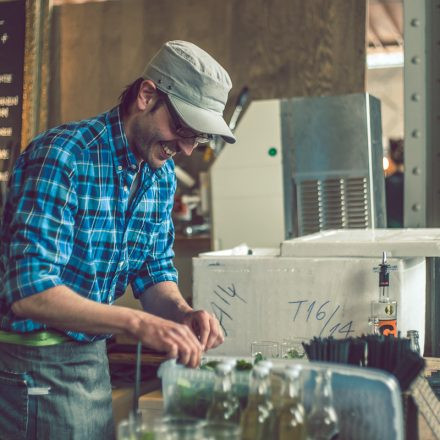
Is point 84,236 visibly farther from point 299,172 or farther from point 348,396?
point 299,172

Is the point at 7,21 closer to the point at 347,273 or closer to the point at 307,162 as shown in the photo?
the point at 307,162

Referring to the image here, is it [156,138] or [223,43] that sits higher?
[223,43]

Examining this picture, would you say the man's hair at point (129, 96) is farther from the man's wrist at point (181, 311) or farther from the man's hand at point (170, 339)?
the man's hand at point (170, 339)

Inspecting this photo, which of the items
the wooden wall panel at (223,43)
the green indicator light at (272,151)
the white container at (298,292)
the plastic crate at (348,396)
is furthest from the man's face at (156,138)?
the wooden wall panel at (223,43)

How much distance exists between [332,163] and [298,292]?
173cm

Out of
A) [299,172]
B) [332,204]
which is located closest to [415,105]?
[332,204]

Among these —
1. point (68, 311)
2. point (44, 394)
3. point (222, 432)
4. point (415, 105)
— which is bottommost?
point (44, 394)

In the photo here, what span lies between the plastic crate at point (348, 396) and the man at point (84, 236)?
0.29m

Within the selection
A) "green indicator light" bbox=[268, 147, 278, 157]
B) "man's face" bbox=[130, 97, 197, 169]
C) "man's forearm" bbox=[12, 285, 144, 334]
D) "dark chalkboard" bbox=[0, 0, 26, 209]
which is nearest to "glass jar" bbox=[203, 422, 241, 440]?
"man's forearm" bbox=[12, 285, 144, 334]

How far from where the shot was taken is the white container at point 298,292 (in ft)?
6.59

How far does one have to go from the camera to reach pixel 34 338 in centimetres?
176

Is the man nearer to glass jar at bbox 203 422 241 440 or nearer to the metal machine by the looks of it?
glass jar at bbox 203 422 241 440

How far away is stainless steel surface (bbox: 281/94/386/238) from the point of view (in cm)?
358

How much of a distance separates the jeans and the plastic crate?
571 millimetres
